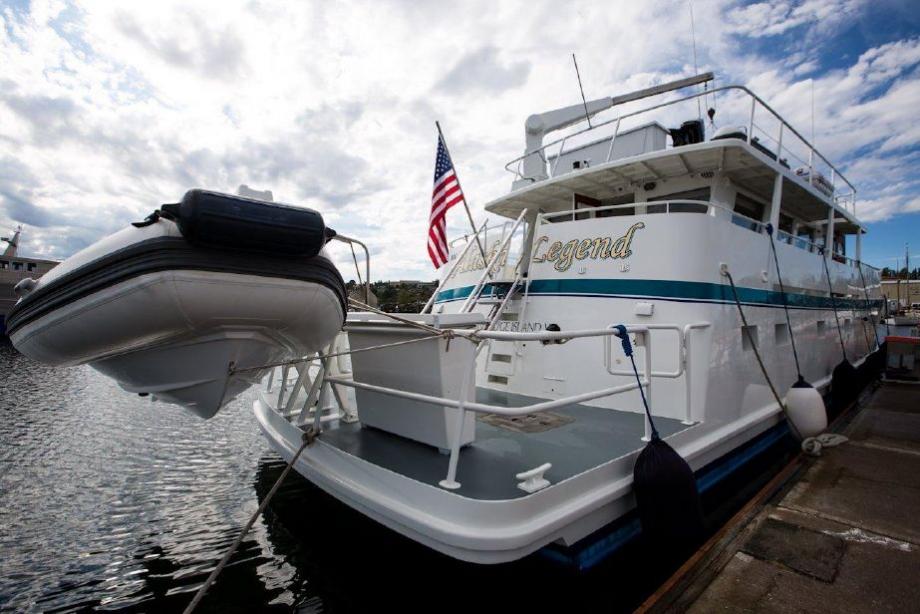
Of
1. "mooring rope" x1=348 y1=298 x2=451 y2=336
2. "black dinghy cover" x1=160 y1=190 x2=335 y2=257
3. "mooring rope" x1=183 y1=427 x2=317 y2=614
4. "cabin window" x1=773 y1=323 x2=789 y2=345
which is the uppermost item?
"black dinghy cover" x1=160 y1=190 x2=335 y2=257

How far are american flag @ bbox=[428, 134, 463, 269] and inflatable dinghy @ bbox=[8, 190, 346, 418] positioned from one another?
10.7 feet

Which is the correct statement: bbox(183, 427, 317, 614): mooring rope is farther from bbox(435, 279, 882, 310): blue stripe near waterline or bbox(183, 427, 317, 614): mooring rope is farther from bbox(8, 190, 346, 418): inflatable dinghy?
bbox(435, 279, 882, 310): blue stripe near waterline

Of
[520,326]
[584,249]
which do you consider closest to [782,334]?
[584,249]

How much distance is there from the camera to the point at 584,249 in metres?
5.78

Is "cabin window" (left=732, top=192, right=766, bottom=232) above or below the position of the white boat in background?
above

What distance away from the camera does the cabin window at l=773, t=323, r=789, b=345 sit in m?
6.89

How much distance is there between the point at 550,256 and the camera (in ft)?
20.1

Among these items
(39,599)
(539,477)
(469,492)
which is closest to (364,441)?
(469,492)

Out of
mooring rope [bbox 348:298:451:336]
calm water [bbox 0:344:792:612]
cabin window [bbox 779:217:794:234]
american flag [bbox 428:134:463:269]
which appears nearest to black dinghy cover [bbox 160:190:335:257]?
mooring rope [bbox 348:298:451:336]

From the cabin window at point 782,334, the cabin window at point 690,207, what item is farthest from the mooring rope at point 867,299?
the cabin window at point 690,207

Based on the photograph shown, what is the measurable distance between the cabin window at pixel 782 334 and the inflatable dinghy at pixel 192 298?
22.0 ft

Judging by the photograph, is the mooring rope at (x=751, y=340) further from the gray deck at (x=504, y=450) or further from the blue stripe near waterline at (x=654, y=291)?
the gray deck at (x=504, y=450)

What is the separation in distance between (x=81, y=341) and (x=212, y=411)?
0.96m

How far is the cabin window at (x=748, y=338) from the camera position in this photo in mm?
5643
